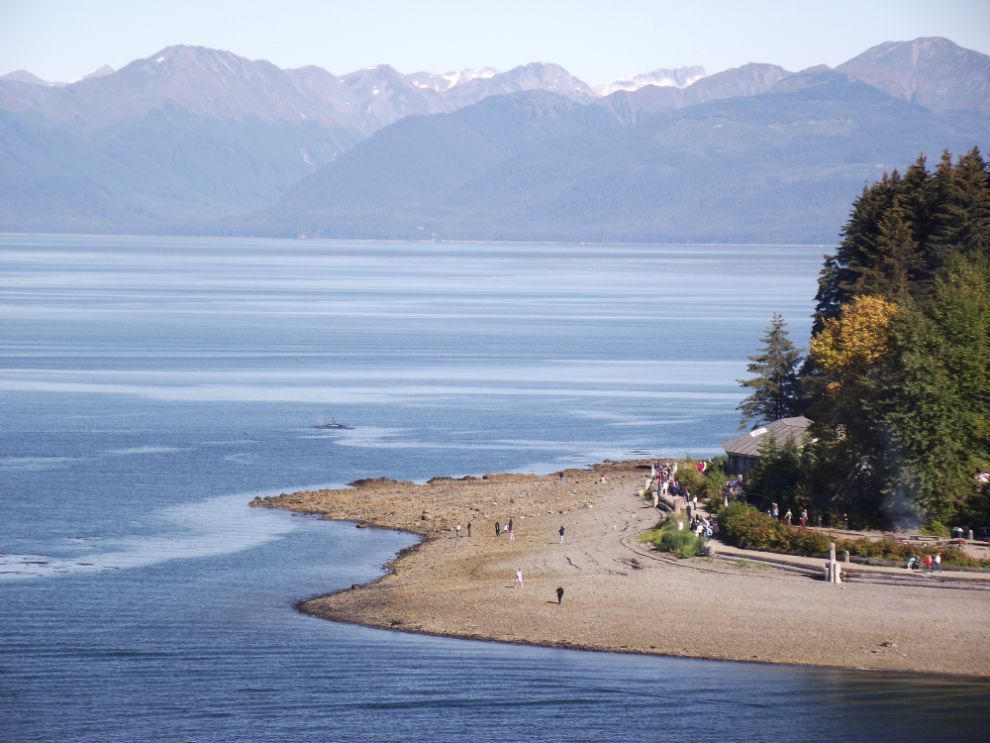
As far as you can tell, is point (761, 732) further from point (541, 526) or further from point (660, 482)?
point (660, 482)

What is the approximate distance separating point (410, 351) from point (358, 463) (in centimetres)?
7315

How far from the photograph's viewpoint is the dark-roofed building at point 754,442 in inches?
2376

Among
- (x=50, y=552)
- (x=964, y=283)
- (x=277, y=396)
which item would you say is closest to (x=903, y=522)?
(x=964, y=283)

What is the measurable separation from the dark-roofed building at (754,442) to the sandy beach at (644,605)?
19.8 feet

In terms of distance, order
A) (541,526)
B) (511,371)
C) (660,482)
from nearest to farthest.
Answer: (541,526), (660,482), (511,371)

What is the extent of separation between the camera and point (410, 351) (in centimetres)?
15050

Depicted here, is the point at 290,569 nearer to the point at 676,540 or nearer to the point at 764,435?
the point at 676,540

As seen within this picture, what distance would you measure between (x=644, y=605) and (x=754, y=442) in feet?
64.2

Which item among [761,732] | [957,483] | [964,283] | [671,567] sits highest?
[964,283]

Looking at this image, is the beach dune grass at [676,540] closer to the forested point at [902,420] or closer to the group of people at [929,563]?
the forested point at [902,420]

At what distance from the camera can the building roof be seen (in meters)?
60.2

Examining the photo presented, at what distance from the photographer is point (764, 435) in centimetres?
6062

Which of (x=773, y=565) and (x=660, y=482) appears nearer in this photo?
(x=773, y=565)

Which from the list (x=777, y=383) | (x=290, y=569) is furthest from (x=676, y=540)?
(x=777, y=383)
